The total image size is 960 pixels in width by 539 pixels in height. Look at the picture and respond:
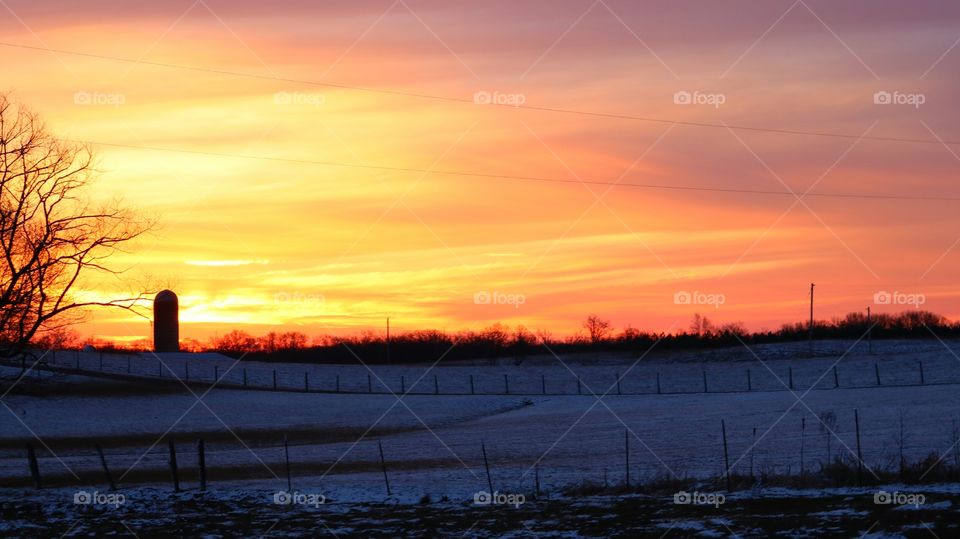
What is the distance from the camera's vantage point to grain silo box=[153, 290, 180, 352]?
355 ft

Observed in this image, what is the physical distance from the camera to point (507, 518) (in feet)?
75.4

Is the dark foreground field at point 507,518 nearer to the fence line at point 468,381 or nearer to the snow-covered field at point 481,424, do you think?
the snow-covered field at point 481,424

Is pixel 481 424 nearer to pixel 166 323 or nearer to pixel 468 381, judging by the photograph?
pixel 468 381

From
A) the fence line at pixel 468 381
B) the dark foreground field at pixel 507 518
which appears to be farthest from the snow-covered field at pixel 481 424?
the dark foreground field at pixel 507 518

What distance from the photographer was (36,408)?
214 feet

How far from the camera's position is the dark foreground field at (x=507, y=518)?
19.2 meters

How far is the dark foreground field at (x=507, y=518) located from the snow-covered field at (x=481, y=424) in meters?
1.89

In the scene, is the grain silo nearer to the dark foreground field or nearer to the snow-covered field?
the snow-covered field

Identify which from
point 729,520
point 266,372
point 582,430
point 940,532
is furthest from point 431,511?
point 266,372

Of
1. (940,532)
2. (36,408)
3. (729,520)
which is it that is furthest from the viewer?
(36,408)

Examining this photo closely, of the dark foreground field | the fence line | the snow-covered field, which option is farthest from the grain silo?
the dark foreground field

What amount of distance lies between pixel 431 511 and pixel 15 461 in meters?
25.0

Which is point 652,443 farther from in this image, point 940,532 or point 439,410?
point 439,410

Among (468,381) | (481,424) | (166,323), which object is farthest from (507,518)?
(166,323)
